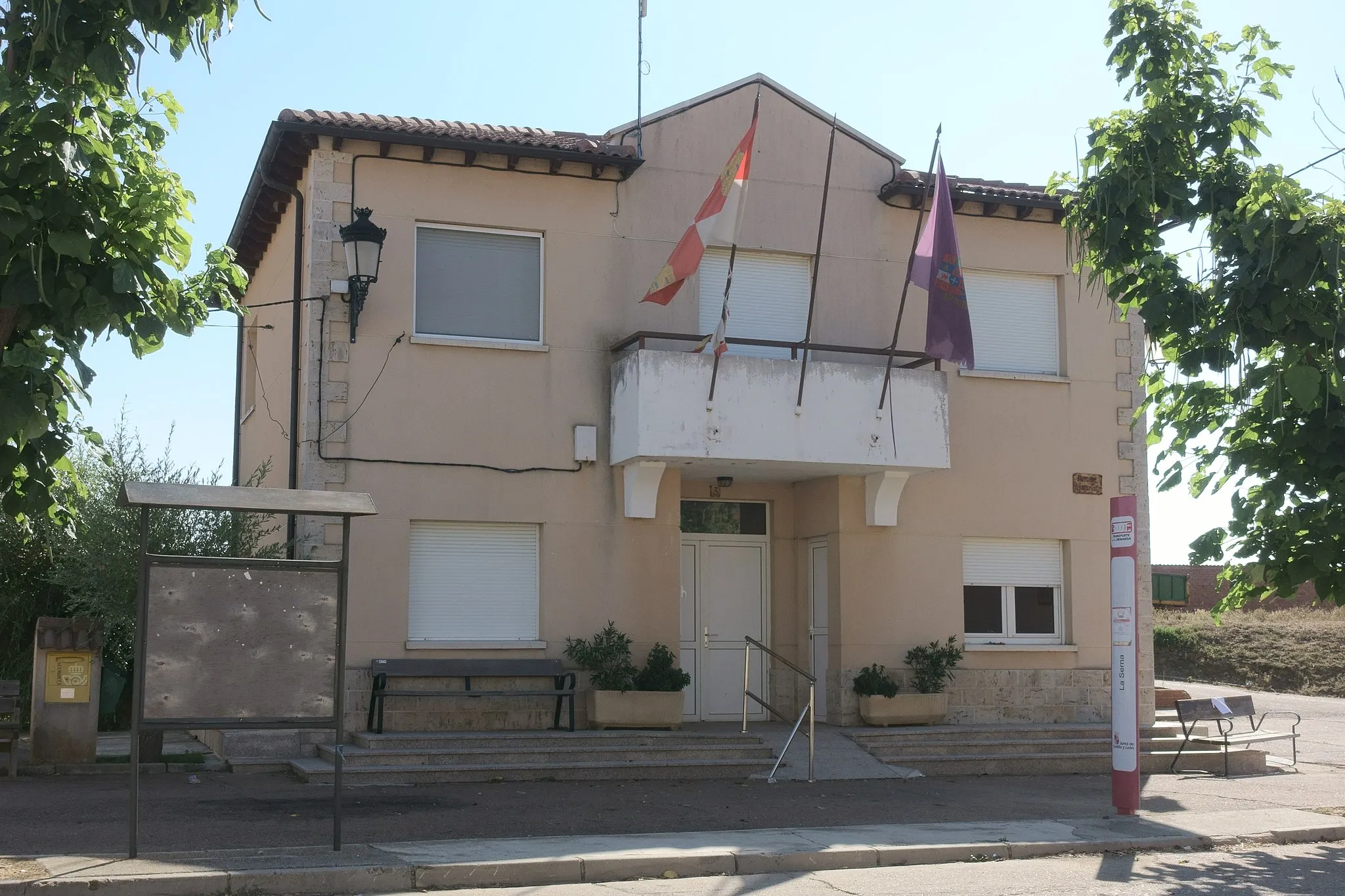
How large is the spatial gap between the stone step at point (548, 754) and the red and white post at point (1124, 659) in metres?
3.85

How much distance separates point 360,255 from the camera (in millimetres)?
14344

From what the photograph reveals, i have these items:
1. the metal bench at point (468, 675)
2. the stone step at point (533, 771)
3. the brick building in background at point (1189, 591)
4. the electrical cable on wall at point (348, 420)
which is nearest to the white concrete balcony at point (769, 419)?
the electrical cable on wall at point (348, 420)

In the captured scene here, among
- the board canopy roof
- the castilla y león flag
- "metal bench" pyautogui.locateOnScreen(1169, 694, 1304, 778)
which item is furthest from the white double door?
the board canopy roof

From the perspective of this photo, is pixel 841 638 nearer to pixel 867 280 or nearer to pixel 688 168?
pixel 867 280

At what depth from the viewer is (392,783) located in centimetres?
1273

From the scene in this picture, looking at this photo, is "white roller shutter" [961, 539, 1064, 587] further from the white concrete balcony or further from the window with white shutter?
the white concrete balcony

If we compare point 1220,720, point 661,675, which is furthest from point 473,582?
point 1220,720

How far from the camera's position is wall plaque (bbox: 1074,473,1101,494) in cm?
1731

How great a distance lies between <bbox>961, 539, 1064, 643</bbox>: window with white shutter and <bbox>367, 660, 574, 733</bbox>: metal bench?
5.22 m

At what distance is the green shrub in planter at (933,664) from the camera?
16.0 metres

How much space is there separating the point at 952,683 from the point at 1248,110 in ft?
25.2

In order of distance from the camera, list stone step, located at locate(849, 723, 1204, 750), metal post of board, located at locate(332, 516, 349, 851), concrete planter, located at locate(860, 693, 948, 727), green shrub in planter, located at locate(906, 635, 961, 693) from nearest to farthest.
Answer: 1. metal post of board, located at locate(332, 516, 349, 851)
2. stone step, located at locate(849, 723, 1204, 750)
3. concrete planter, located at locate(860, 693, 948, 727)
4. green shrub in planter, located at locate(906, 635, 961, 693)

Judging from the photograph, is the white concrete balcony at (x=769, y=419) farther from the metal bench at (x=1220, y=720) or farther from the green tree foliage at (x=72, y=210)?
the green tree foliage at (x=72, y=210)

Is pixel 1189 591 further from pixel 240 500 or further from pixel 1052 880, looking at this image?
pixel 240 500
